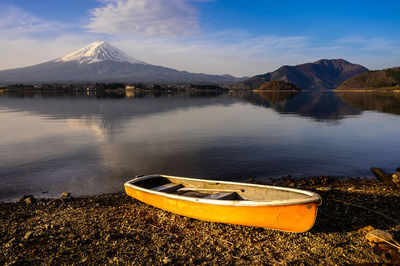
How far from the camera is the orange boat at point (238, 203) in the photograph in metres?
7.78

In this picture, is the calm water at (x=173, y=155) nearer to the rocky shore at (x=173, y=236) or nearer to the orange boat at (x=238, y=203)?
the rocky shore at (x=173, y=236)

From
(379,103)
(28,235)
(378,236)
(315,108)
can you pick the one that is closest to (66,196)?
(28,235)

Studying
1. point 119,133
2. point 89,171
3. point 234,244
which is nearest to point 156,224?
point 234,244

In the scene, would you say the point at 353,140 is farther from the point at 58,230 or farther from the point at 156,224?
the point at 58,230

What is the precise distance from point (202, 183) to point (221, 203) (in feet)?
9.19

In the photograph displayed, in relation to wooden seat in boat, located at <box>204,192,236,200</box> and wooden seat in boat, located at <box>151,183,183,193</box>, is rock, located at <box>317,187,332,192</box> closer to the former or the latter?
wooden seat in boat, located at <box>204,192,236,200</box>

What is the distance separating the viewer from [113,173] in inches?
620

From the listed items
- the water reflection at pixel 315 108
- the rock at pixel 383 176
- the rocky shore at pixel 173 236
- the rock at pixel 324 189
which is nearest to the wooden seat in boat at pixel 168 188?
the rocky shore at pixel 173 236

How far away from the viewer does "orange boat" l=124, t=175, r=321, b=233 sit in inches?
306

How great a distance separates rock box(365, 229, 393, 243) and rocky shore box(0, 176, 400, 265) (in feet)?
0.37

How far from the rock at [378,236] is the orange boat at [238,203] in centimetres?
189

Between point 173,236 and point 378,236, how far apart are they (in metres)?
6.52

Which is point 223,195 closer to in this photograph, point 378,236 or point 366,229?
point 366,229

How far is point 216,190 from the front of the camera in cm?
1084
